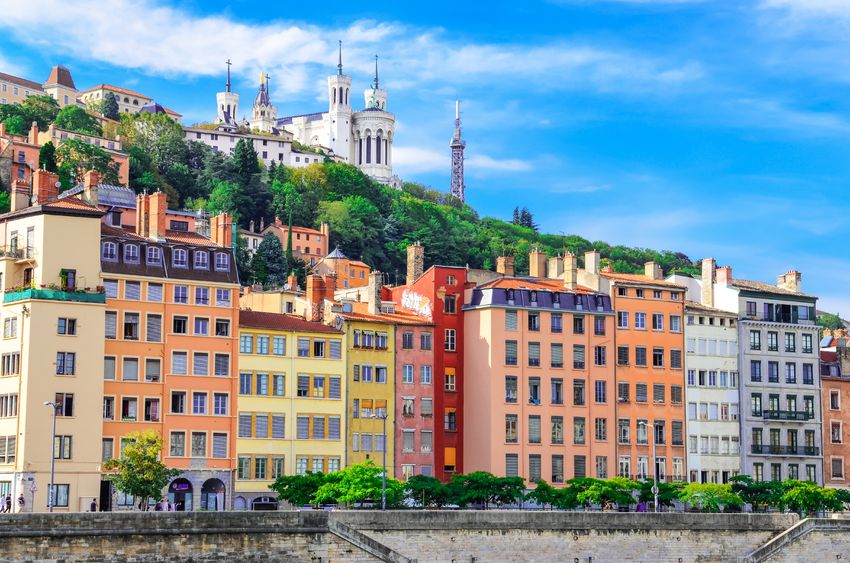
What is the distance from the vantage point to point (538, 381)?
84250 mm

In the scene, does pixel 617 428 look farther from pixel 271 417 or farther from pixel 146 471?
pixel 146 471

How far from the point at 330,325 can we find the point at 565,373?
14.0m

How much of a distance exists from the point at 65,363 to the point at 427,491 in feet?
60.0

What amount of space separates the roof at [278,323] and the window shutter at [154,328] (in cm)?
468

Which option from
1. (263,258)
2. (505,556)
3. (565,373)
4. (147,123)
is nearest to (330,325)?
(565,373)

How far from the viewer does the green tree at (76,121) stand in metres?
171

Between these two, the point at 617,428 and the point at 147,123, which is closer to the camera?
the point at 617,428

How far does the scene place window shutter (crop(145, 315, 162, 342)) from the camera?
73.5m

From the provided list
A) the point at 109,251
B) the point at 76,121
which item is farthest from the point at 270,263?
the point at 109,251

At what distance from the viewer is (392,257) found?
165m

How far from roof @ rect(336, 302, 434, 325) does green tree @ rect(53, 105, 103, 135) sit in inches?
3589

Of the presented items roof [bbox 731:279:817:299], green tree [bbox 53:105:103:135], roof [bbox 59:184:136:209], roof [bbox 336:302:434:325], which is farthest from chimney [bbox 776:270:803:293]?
green tree [bbox 53:105:103:135]

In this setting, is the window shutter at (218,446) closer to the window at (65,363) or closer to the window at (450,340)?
the window at (65,363)

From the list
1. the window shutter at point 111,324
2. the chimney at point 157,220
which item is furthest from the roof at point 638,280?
the window shutter at point 111,324
